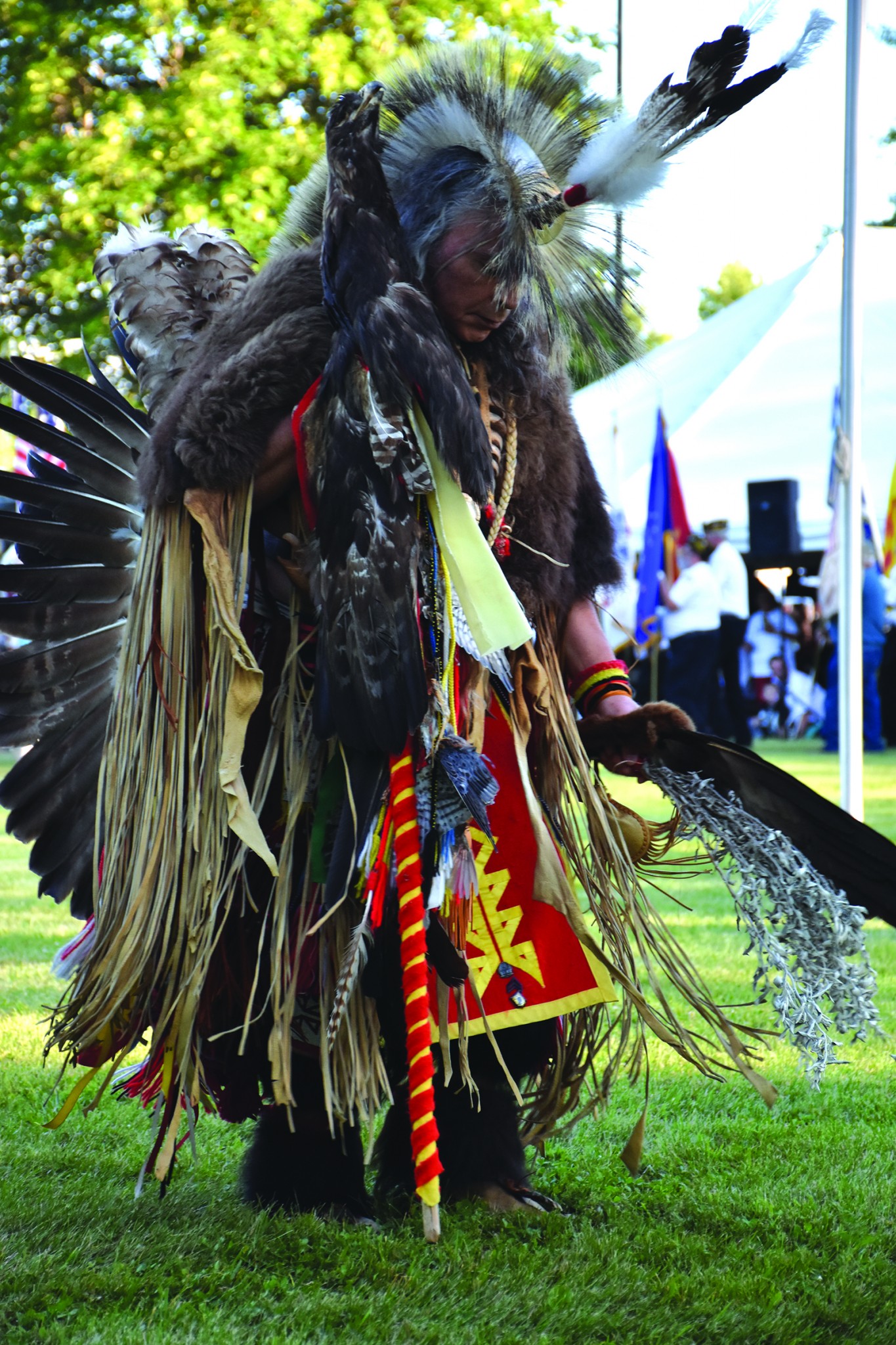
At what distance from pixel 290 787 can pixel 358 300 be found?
0.71 m

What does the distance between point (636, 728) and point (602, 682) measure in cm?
15

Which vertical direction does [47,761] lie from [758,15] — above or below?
below

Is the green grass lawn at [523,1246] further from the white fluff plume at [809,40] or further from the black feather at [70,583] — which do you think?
the white fluff plume at [809,40]

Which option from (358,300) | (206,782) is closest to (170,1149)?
(206,782)

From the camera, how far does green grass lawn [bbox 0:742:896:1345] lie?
1.81m

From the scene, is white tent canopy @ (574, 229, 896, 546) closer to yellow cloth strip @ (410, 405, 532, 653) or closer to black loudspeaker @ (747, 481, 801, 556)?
black loudspeaker @ (747, 481, 801, 556)

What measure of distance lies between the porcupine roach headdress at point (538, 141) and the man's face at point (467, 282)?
18 millimetres

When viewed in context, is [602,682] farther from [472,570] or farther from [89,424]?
[89,424]

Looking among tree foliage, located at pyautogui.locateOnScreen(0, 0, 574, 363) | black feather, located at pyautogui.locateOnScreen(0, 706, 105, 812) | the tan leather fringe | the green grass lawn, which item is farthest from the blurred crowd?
black feather, located at pyautogui.locateOnScreen(0, 706, 105, 812)

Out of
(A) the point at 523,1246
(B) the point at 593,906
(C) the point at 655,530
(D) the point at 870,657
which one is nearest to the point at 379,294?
(B) the point at 593,906

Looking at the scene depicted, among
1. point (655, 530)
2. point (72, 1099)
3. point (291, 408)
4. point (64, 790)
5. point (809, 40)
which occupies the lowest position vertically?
point (72, 1099)

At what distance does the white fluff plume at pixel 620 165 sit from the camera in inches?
76.9

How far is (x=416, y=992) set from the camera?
1878 mm

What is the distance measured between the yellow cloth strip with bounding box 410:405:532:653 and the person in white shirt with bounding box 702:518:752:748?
861 cm
